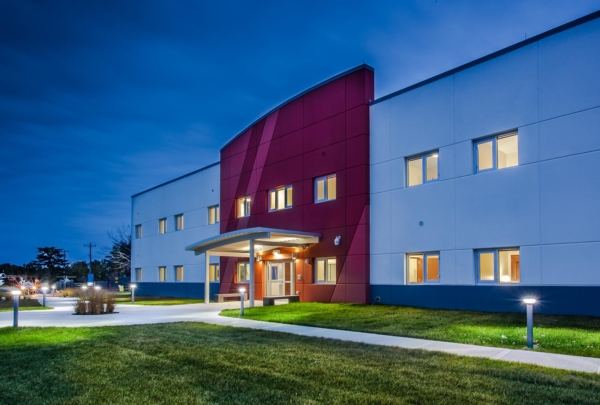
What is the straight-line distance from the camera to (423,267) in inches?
660

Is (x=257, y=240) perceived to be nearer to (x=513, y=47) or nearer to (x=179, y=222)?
(x=513, y=47)

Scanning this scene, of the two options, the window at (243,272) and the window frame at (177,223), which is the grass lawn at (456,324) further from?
the window frame at (177,223)

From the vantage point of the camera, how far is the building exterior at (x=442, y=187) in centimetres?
1301

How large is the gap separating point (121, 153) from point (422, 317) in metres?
126

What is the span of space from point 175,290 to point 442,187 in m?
20.8

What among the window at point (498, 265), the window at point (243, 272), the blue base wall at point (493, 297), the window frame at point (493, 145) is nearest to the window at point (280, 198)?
the window at point (243, 272)

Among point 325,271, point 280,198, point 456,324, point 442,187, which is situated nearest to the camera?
point 456,324

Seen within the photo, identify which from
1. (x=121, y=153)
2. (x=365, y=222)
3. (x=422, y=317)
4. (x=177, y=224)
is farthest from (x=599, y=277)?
(x=121, y=153)

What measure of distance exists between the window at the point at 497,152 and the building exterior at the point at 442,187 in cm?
4

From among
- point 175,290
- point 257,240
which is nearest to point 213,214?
point 175,290

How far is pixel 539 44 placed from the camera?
1400 centimetres

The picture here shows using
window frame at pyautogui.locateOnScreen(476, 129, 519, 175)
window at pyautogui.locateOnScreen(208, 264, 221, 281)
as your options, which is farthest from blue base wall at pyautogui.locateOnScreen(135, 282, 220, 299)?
window frame at pyautogui.locateOnScreen(476, 129, 519, 175)

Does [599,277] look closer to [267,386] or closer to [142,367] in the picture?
[267,386]

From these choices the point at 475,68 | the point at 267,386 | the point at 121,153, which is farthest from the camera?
the point at 121,153
